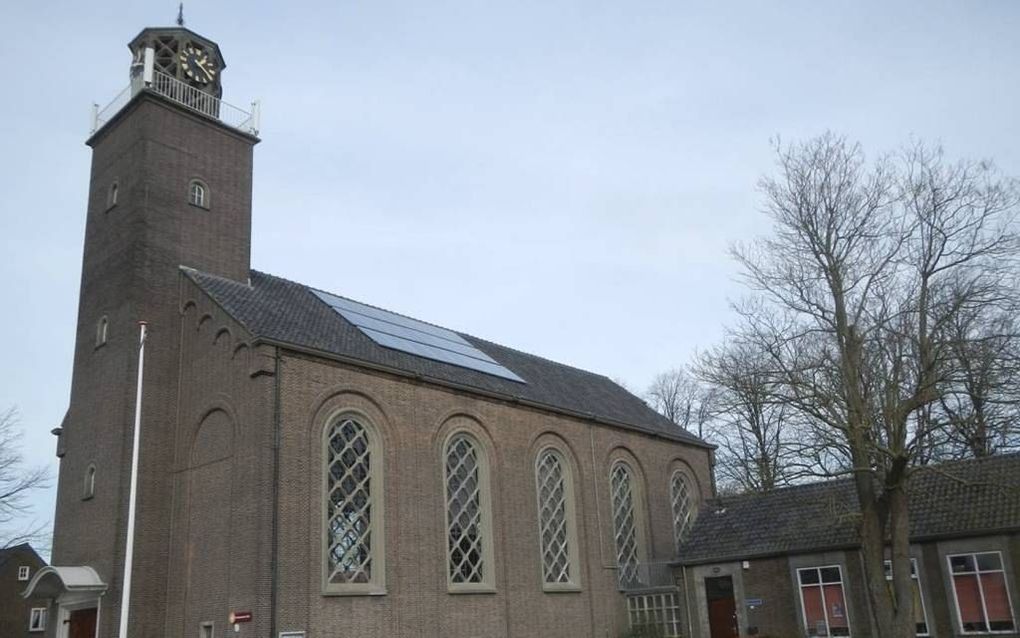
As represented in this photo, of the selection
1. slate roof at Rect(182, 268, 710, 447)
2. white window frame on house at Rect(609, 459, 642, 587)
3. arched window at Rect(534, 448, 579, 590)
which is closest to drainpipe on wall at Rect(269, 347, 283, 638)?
slate roof at Rect(182, 268, 710, 447)

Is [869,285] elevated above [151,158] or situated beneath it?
situated beneath

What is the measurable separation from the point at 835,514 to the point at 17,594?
159 feet

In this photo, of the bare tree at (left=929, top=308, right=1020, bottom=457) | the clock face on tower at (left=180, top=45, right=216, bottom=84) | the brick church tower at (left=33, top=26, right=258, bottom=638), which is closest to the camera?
the bare tree at (left=929, top=308, right=1020, bottom=457)

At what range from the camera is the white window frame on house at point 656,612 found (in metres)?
29.5

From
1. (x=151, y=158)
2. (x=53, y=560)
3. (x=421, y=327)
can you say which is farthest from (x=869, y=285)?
(x=53, y=560)

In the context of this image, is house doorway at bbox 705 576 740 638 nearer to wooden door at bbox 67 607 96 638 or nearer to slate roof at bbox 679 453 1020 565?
slate roof at bbox 679 453 1020 565

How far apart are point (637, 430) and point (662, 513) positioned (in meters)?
3.28

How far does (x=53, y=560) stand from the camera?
2438cm

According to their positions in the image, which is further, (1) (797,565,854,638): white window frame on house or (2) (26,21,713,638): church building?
(1) (797,565,854,638): white window frame on house

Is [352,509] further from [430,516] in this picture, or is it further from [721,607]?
[721,607]

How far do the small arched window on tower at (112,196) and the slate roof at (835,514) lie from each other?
20549 mm

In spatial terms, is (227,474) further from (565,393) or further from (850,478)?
(850,478)

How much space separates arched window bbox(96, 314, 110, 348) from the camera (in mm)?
24969

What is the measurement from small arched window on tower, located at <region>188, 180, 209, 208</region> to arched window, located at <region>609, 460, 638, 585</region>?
16.8 meters
